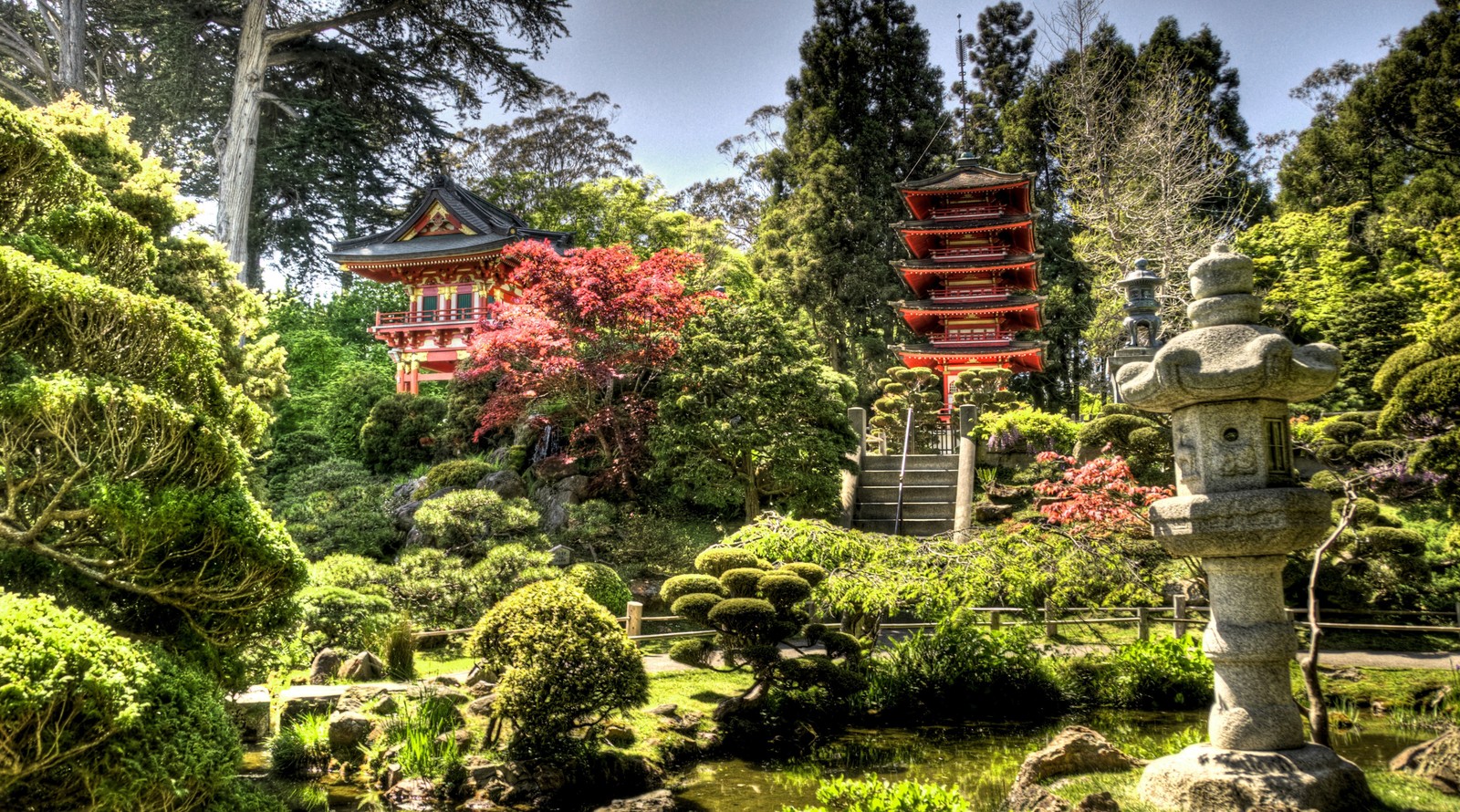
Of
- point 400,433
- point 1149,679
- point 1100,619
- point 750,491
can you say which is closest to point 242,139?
point 400,433

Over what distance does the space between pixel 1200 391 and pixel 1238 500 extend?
644 millimetres

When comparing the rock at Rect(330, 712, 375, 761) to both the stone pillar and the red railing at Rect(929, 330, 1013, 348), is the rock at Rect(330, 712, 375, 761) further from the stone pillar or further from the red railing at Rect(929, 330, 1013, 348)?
the red railing at Rect(929, 330, 1013, 348)

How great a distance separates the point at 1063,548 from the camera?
951 cm

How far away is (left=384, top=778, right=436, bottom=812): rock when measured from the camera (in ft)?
22.5

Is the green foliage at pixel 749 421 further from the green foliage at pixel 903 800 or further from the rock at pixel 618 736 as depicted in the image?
the green foliage at pixel 903 800

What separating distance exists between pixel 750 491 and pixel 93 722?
10947mm

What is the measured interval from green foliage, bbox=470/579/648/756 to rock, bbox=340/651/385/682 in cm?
229

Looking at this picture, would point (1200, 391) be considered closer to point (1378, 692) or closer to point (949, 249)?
point (1378, 692)

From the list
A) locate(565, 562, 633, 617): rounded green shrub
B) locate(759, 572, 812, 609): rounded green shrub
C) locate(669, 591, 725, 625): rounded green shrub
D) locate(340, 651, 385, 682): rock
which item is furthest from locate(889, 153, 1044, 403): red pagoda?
locate(340, 651, 385, 682): rock

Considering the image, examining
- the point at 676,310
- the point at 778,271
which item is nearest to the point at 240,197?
the point at 676,310

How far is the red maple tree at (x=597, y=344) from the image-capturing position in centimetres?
1564

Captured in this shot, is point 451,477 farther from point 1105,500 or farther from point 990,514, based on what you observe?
point 1105,500

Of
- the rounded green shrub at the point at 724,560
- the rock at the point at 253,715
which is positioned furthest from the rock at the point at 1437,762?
the rock at the point at 253,715

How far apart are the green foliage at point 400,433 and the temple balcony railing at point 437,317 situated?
386cm
